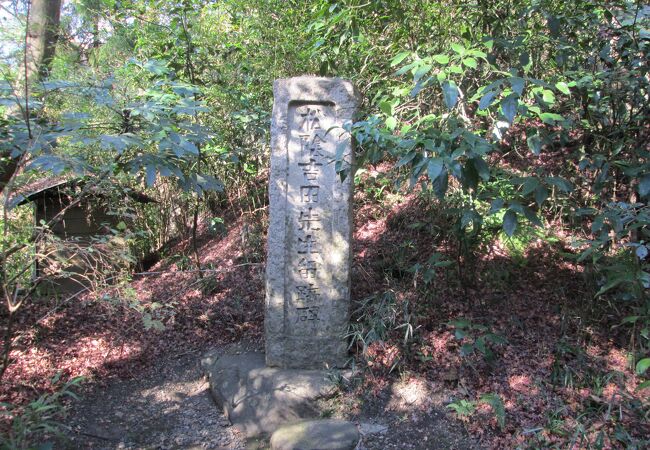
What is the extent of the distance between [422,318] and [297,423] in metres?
1.21

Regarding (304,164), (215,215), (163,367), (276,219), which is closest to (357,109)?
(304,164)

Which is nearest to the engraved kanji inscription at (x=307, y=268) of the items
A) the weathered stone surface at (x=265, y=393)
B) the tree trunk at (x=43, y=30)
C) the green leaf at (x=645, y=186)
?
the weathered stone surface at (x=265, y=393)

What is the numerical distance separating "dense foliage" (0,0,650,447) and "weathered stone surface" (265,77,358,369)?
0.31 metres

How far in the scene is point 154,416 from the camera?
11.7ft

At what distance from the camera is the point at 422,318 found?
3.66 meters

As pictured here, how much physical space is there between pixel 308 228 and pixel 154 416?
5.98 feet

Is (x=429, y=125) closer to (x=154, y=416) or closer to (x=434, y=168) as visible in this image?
(x=434, y=168)

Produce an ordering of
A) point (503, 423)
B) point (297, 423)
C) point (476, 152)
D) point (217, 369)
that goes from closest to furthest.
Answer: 1. point (476, 152)
2. point (503, 423)
3. point (297, 423)
4. point (217, 369)

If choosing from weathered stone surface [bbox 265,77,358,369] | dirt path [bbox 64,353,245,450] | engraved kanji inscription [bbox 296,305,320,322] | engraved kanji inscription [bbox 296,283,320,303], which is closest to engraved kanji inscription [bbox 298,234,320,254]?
weathered stone surface [bbox 265,77,358,369]

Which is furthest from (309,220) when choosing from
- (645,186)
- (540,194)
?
(645,186)

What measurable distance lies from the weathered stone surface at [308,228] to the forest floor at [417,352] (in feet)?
1.05

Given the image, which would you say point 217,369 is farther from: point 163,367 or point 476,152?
point 476,152

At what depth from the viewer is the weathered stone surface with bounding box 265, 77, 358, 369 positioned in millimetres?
3584

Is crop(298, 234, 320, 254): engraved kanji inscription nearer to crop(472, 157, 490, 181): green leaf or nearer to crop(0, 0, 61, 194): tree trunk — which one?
crop(472, 157, 490, 181): green leaf
